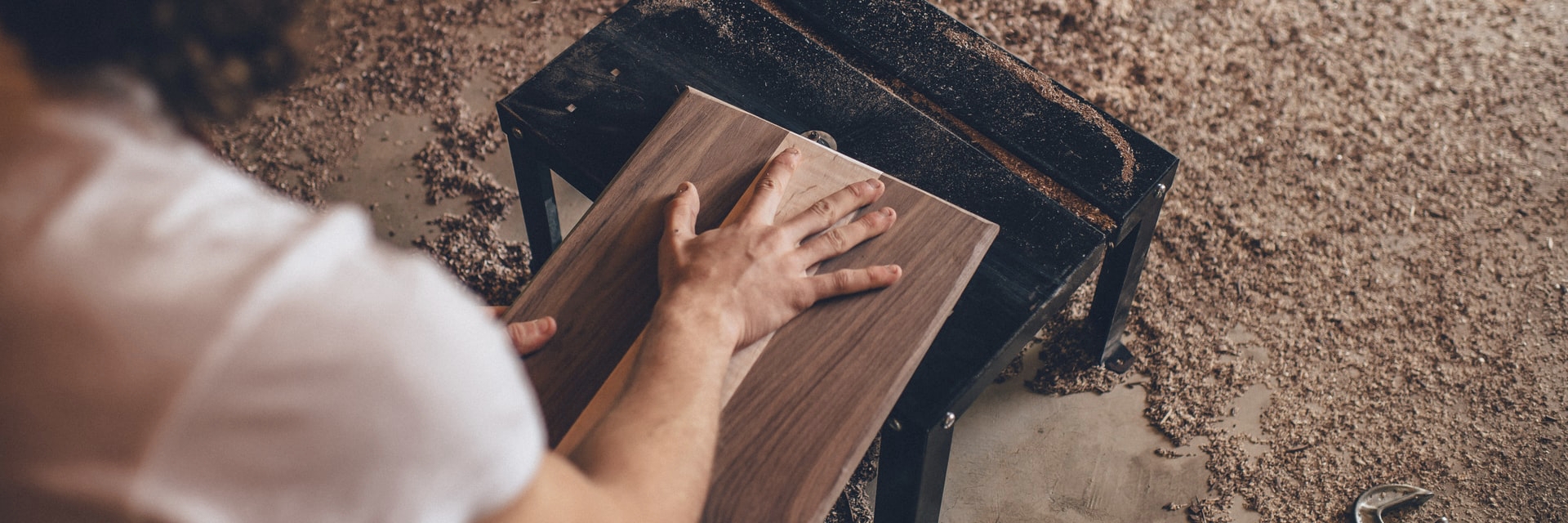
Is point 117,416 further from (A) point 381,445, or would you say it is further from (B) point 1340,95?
(B) point 1340,95

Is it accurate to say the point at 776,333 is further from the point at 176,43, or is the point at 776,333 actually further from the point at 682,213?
the point at 176,43

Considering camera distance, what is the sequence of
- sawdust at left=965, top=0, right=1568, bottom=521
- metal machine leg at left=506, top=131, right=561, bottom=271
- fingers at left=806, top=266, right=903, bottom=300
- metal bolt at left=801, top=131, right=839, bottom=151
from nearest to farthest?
fingers at left=806, top=266, right=903, bottom=300 → metal bolt at left=801, top=131, right=839, bottom=151 → metal machine leg at left=506, top=131, right=561, bottom=271 → sawdust at left=965, top=0, right=1568, bottom=521

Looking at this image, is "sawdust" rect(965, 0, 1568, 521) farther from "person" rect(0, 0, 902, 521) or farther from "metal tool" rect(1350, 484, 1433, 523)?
"person" rect(0, 0, 902, 521)

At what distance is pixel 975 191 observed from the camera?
110 cm

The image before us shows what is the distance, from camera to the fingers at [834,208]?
2.93 feet

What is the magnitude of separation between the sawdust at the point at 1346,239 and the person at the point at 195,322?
1.22m

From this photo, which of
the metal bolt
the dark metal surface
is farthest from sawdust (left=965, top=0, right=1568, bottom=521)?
the metal bolt

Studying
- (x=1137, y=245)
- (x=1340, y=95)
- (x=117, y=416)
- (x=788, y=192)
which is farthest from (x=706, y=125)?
(x=1340, y=95)

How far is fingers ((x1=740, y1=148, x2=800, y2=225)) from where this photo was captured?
890 mm

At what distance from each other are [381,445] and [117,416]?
0.34 ft

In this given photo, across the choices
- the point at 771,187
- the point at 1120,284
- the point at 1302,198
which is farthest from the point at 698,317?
the point at 1302,198

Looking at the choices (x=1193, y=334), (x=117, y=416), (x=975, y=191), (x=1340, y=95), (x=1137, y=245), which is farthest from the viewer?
(x=1340, y=95)

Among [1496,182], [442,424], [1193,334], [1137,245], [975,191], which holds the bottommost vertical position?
[1193,334]

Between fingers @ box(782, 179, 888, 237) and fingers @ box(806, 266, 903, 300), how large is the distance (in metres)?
0.05
